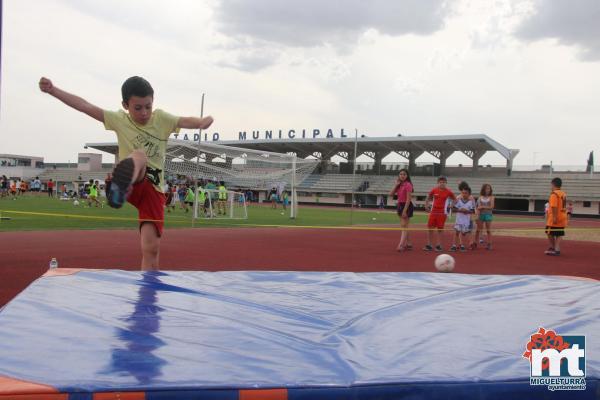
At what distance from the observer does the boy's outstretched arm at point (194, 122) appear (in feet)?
12.2

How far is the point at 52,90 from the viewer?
11.3 ft

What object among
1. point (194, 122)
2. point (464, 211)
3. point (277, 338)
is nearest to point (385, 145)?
point (464, 211)

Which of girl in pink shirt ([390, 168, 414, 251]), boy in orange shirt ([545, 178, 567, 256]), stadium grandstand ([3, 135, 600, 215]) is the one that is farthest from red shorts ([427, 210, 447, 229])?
stadium grandstand ([3, 135, 600, 215])

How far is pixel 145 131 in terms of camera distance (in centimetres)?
368

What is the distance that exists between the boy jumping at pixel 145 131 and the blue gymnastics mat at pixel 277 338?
0.35 metres

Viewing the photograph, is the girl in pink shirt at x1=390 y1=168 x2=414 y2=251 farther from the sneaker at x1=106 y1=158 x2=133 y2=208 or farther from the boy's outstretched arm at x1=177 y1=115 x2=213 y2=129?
the sneaker at x1=106 y1=158 x2=133 y2=208

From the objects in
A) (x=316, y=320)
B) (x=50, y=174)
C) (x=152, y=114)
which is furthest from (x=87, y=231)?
(x=50, y=174)

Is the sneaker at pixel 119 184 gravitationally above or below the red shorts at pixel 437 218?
above

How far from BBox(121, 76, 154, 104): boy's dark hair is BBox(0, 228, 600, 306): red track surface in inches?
88.2

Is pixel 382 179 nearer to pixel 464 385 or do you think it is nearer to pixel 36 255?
pixel 36 255

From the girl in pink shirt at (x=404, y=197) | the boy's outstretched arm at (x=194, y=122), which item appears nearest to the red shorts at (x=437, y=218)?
the girl in pink shirt at (x=404, y=197)

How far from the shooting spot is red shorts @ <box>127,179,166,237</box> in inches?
141

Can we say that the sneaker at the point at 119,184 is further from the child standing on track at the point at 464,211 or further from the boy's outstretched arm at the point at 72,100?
the child standing on track at the point at 464,211

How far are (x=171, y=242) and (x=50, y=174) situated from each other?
5163cm
